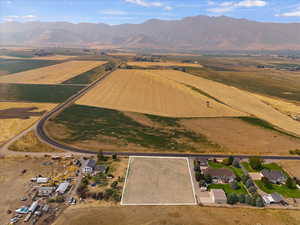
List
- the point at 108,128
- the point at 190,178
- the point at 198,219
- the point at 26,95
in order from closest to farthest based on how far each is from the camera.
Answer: the point at 198,219 < the point at 190,178 < the point at 108,128 < the point at 26,95

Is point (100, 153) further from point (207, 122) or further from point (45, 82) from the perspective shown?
point (45, 82)

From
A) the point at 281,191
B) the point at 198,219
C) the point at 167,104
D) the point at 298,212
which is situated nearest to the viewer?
the point at 198,219

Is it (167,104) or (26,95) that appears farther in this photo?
(26,95)

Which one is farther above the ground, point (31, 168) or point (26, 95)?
point (26, 95)

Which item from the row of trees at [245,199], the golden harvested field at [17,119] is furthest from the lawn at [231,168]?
the golden harvested field at [17,119]

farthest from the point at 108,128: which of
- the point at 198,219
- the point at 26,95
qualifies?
the point at 26,95

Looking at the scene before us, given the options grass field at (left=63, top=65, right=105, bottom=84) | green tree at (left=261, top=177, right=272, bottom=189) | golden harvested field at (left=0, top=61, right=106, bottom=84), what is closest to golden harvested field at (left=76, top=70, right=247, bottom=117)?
grass field at (left=63, top=65, right=105, bottom=84)
